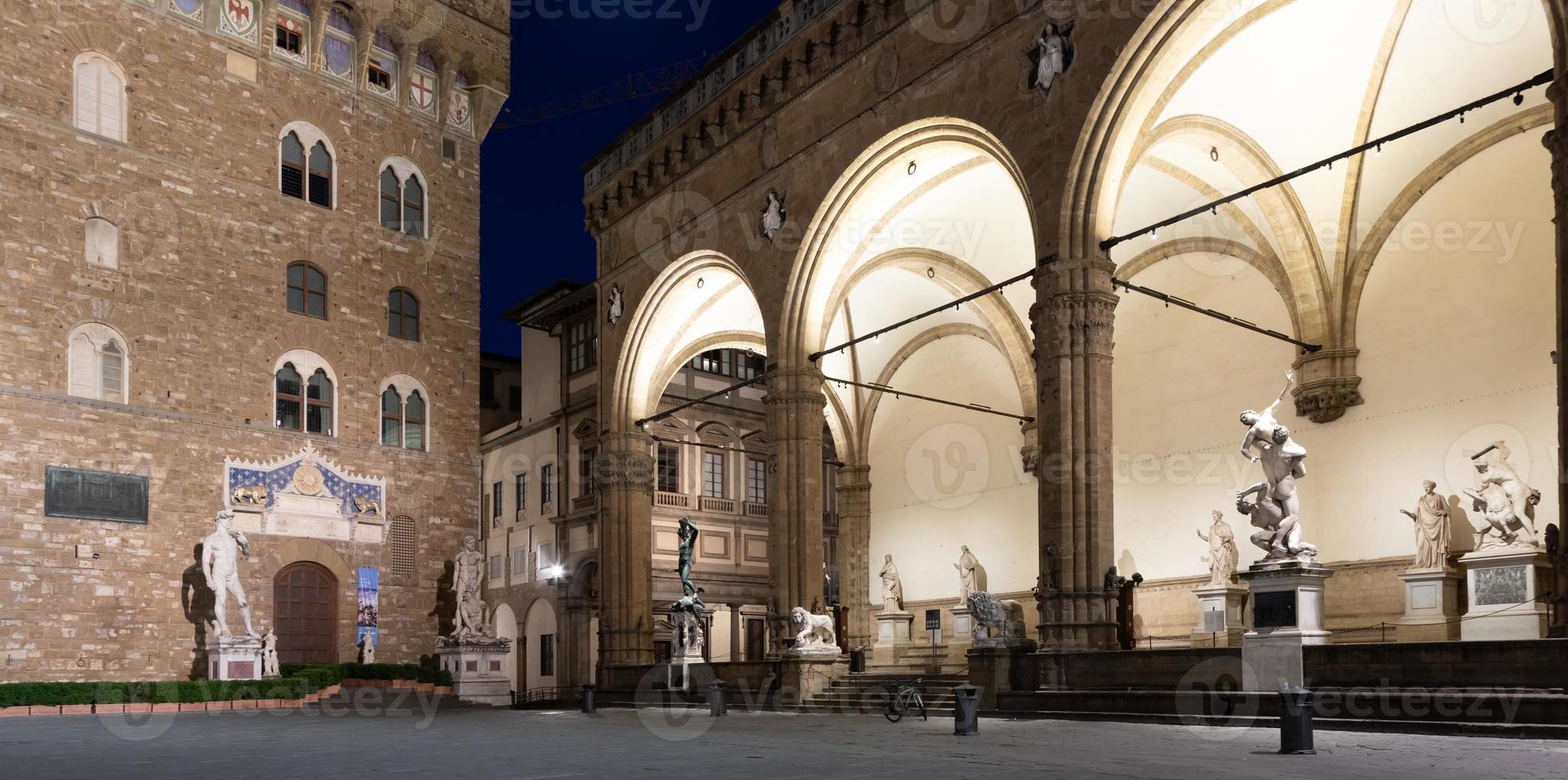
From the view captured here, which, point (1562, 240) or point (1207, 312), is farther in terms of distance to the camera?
point (1207, 312)

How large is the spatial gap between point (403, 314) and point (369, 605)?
6.42 m

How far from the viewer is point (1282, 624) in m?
13.1

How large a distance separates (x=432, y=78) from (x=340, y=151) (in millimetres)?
3406

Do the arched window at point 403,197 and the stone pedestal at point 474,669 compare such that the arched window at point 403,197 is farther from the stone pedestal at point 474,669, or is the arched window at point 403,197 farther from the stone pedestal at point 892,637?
the stone pedestal at point 892,637

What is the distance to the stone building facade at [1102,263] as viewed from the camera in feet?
54.0

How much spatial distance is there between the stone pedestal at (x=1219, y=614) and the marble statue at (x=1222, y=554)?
0.17 metres

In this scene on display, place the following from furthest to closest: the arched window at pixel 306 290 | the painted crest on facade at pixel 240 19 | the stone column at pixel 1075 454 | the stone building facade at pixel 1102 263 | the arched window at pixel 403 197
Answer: the arched window at pixel 403 197 → the arched window at pixel 306 290 → the painted crest on facade at pixel 240 19 → the stone building facade at pixel 1102 263 → the stone column at pixel 1075 454

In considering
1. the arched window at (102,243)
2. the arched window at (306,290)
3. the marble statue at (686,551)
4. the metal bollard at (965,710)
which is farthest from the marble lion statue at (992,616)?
the arched window at (102,243)

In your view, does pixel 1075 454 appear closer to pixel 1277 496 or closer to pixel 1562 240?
pixel 1277 496

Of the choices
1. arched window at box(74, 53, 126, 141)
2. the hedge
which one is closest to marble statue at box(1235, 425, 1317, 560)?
the hedge

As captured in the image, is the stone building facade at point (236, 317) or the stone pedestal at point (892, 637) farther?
the stone pedestal at point (892, 637)

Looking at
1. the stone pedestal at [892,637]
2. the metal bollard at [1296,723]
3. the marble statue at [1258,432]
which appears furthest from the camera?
the stone pedestal at [892,637]

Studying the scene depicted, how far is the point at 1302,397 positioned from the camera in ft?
70.4

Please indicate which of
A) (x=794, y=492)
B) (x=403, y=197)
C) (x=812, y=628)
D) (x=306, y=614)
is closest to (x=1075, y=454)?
(x=812, y=628)
